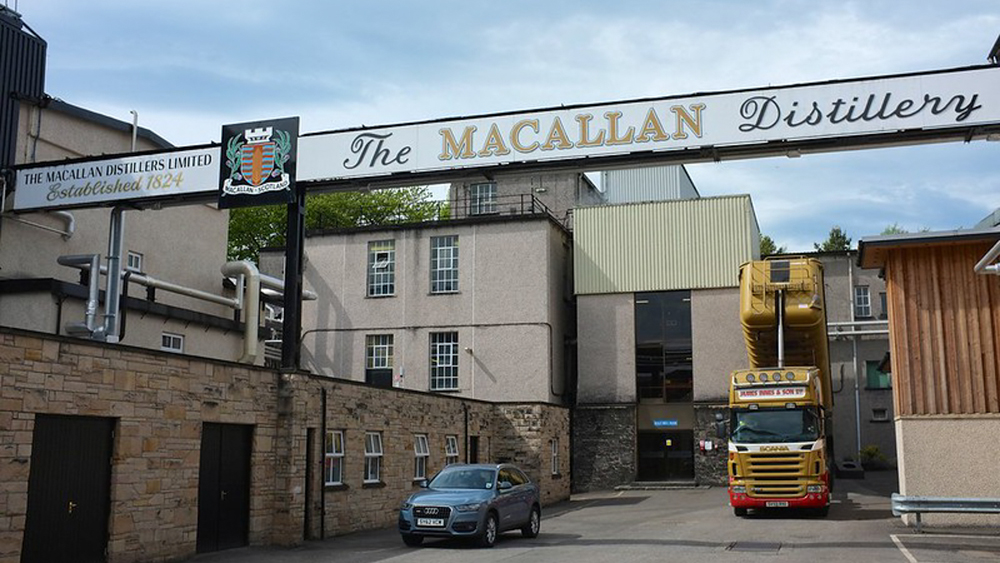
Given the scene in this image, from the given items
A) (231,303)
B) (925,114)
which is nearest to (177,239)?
(231,303)

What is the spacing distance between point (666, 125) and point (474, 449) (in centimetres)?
1425

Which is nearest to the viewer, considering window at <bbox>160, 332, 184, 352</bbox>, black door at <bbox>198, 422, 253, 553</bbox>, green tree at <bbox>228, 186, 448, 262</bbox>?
black door at <bbox>198, 422, 253, 553</bbox>

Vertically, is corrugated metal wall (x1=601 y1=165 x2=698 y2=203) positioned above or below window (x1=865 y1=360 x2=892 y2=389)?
above

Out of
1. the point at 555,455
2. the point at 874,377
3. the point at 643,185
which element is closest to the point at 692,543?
the point at 555,455

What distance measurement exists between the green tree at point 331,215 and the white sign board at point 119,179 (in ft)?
109

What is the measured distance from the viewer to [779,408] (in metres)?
22.5

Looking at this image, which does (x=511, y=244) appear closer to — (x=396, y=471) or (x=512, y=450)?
(x=512, y=450)

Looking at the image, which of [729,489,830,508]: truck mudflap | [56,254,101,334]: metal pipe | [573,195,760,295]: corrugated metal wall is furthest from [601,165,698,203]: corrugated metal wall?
[56,254,101,334]: metal pipe

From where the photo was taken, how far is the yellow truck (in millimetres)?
21891

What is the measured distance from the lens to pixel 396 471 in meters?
22.4

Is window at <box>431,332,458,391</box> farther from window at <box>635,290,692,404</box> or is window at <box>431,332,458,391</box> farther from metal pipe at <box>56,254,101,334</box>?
metal pipe at <box>56,254,101,334</box>

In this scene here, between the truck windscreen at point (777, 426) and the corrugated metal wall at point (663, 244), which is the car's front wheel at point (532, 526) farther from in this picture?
the corrugated metal wall at point (663, 244)

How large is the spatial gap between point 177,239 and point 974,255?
2021cm

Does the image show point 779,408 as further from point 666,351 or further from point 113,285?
point 113,285
